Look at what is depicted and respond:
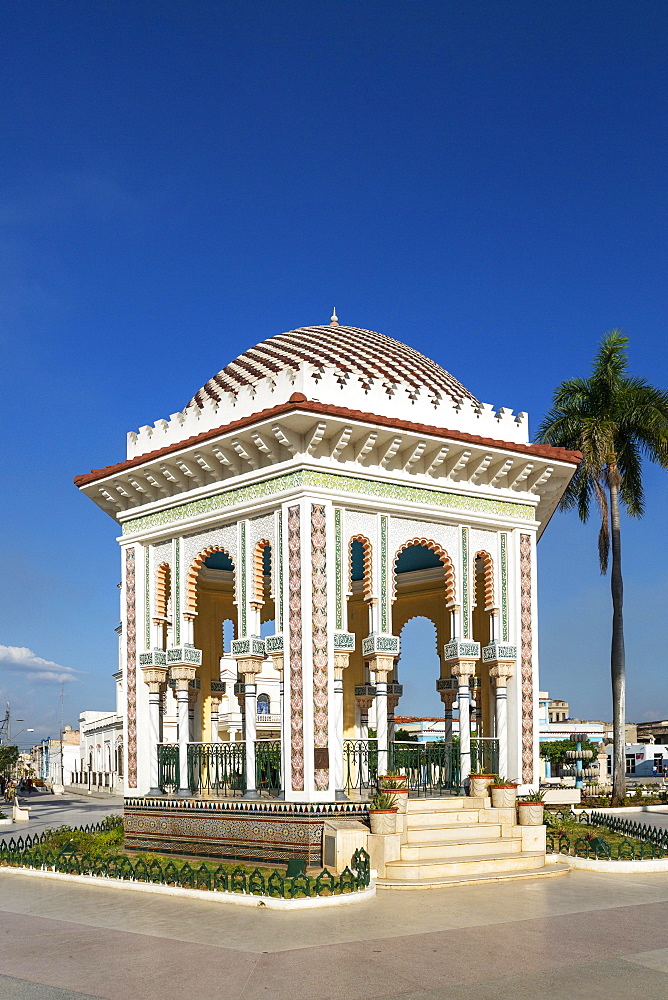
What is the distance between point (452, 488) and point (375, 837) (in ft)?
20.7

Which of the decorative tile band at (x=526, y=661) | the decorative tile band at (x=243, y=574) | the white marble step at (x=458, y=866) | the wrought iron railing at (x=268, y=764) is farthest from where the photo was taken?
the decorative tile band at (x=526, y=661)

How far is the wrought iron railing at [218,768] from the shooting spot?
1862 centimetres

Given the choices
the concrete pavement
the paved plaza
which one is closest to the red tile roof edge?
the paved plaza

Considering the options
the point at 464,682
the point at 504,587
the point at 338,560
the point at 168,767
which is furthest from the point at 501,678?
the point at 168,767

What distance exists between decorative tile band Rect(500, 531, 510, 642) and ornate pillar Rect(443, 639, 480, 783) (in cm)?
98

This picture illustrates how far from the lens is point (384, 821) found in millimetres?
15469

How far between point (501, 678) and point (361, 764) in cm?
306

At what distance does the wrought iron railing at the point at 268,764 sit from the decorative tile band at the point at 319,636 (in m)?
1.62

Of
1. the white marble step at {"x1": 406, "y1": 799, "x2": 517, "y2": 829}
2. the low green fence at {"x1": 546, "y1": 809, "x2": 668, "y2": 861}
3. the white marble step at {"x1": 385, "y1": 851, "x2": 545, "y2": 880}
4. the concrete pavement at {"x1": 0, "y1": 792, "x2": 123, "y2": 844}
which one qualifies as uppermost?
the white marble step at {"x1": 406, "y1": 799, "x2": 517, "y2": 829}

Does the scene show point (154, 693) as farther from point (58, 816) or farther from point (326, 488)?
point (58, 816)

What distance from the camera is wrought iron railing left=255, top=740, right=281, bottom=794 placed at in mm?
18166

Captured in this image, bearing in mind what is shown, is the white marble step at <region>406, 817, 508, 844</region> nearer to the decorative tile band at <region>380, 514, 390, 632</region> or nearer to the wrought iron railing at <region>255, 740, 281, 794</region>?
the wrought iron railing at <region>255, 740, 281, 794</region>

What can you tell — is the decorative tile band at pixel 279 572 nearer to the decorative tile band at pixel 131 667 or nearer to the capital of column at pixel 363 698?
the decorative tile band at pixel 131 667

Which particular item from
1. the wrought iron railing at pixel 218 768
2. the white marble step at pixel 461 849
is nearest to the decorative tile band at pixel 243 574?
the wrought iron railing at pixel 218 768
